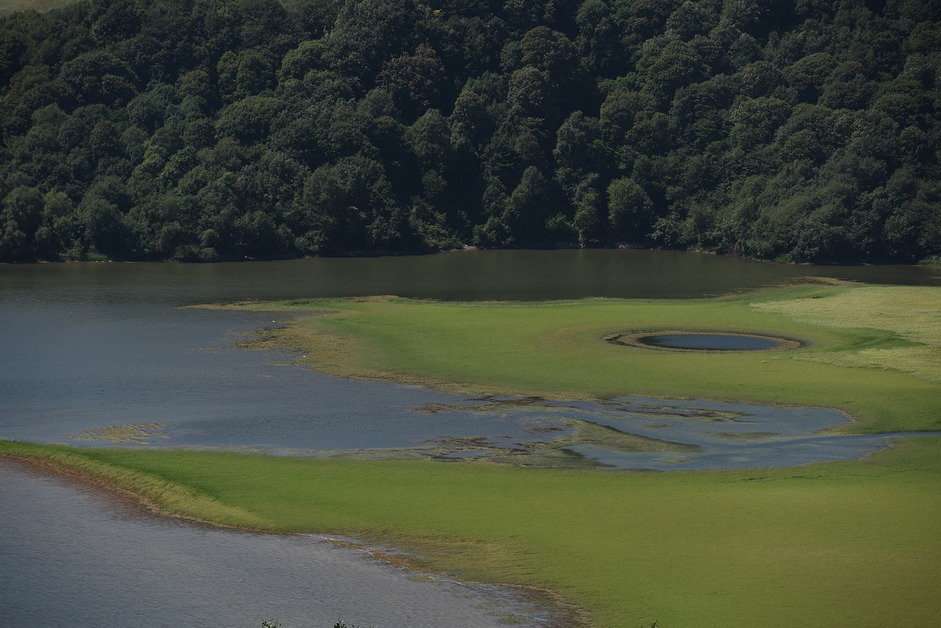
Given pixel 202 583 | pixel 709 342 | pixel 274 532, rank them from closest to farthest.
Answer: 1. pixel 202 583
2. pixel 274 532
3. pixel 709 342

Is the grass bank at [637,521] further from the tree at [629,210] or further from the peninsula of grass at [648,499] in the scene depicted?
the tree at [629,210]

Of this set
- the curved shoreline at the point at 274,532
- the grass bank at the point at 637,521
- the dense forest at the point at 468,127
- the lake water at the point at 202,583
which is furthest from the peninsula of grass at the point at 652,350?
the dense forest at the point at 468,127

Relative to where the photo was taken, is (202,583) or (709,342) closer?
(202,583)

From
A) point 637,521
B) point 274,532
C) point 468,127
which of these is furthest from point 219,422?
point 468,127

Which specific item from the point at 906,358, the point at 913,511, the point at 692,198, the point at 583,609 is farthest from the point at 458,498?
the point at 692,198

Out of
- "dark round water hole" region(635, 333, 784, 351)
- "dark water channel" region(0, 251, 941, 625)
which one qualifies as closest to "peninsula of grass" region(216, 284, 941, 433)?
"dark round water hole" region(635, 333, 784, 351)

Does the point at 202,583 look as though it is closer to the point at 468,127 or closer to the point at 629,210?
the point at 629,210

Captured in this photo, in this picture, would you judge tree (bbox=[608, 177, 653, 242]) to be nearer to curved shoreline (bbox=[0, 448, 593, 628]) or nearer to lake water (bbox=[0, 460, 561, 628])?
curved shoreline (bbox=[0, 448, 593, 628])
